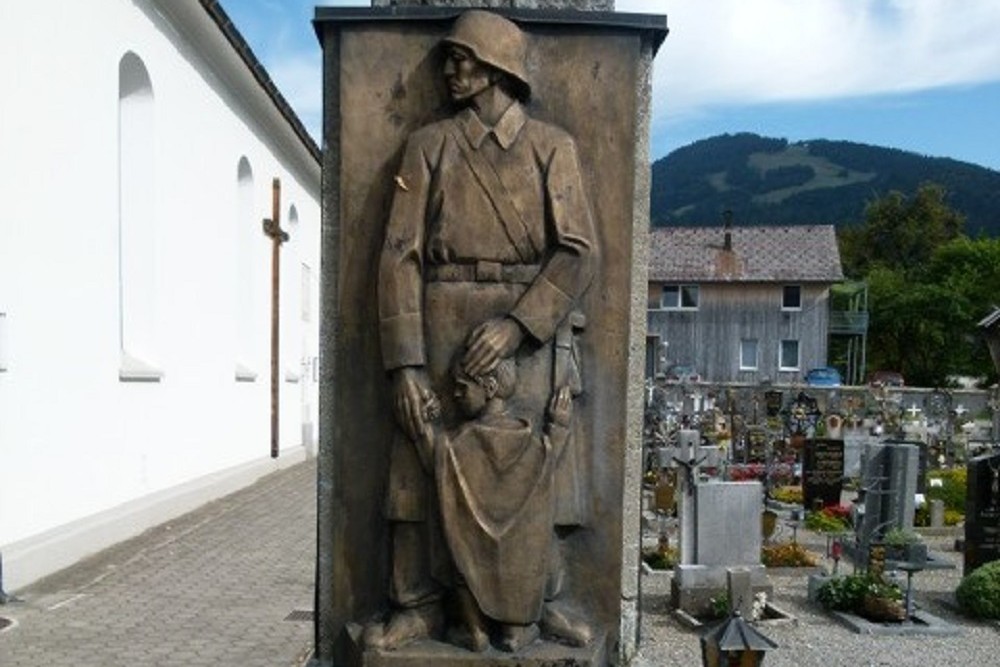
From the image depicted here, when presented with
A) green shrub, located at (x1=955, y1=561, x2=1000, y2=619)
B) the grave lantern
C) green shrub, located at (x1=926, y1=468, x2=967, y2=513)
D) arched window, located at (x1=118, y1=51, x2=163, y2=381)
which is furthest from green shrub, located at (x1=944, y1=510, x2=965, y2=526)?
the grave lantern

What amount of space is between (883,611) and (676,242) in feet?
127

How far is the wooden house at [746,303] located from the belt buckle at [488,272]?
4101 cm

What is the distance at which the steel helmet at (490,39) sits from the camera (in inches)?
123

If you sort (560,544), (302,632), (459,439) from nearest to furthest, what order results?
(459,439), (560,544), (302,632)

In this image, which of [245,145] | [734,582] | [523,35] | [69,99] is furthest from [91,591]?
[245,145]

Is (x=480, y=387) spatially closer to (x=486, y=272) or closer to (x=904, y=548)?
(x=486, y=272)

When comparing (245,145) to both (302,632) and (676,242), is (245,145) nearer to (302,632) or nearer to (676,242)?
(302,632)

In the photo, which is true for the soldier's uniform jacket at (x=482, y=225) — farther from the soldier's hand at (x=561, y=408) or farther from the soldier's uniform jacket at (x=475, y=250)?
the soldier's hand at (x=561, y=408)

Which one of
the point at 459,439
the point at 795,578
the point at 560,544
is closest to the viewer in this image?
the point at 459,439

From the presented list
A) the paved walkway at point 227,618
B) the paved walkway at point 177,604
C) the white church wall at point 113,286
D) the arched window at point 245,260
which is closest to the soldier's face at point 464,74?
the paved walkway at point 227,618

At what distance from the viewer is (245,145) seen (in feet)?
51.0

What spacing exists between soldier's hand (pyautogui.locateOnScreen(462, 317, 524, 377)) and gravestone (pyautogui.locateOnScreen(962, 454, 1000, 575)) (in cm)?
774

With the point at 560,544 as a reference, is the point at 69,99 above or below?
above

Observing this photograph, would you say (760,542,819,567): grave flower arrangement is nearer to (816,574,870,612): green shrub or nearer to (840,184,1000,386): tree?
(816,574,870,612): green shrub
